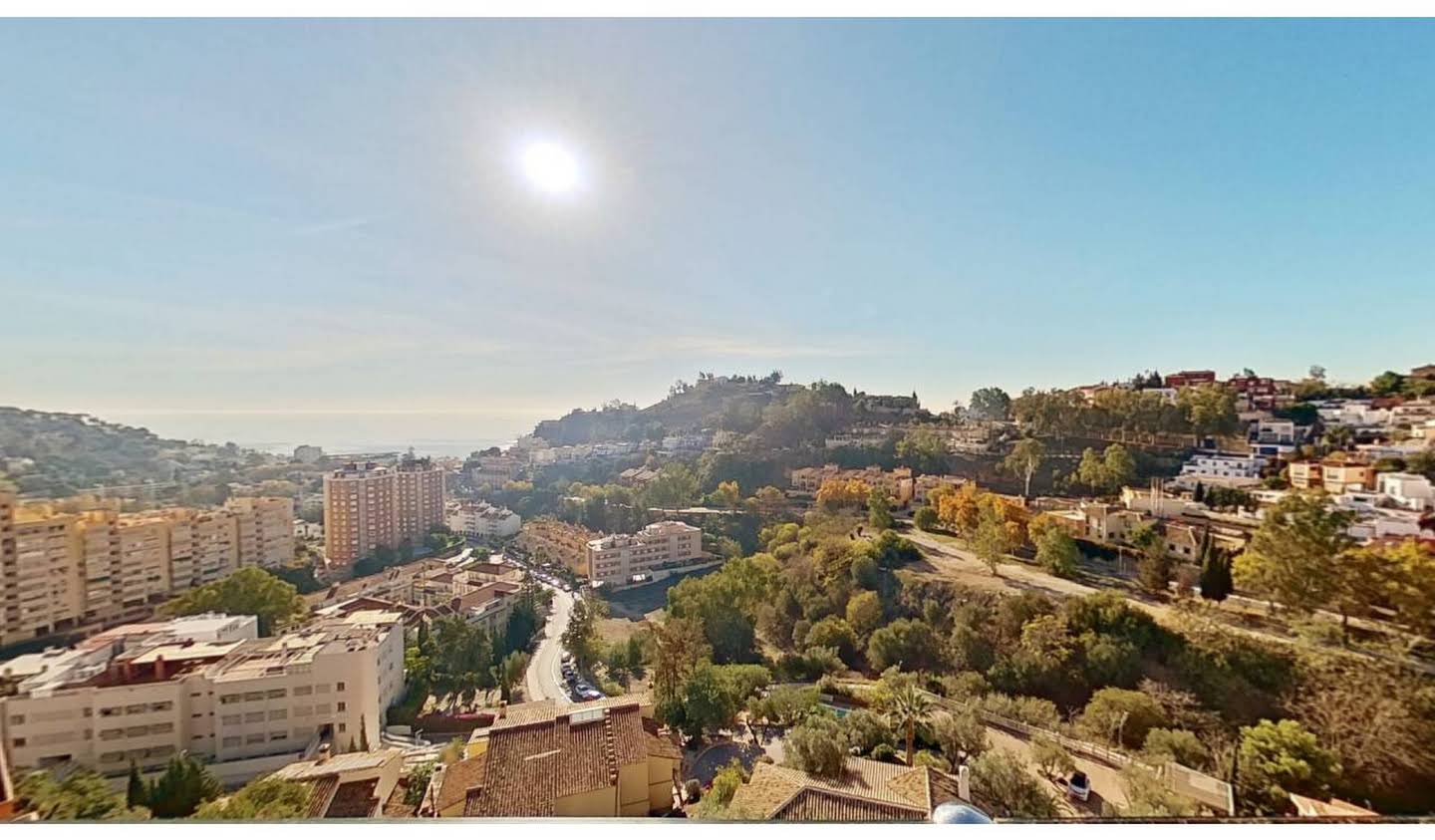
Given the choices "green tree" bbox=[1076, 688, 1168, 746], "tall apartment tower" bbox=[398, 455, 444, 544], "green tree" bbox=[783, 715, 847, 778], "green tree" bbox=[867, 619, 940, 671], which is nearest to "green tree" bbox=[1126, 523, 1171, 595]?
"green tree" bbox=[1076, 688, 1168, 746]

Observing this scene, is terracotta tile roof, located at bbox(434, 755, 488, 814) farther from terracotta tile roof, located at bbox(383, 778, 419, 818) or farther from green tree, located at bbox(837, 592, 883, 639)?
green tree, located at bbox(837, 592, 883, 639)

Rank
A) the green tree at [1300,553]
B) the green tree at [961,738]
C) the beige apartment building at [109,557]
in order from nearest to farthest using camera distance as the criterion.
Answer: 1. the green tree at [961,738]
2. the beige apartment building at [109,557]
3. the green tree at [1300,553]

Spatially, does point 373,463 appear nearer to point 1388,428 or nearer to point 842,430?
point 842,430

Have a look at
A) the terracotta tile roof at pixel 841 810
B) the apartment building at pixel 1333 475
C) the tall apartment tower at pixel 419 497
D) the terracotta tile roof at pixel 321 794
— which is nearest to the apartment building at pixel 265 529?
the tall apartment tower at pixel 419 497

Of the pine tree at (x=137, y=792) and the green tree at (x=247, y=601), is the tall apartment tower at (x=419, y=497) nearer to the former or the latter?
the green tree at (x=247, y=601)

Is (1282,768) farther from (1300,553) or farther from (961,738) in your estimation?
(1300,553)

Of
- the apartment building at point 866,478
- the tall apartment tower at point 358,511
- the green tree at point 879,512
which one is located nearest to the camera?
the tall apartment tower at point 358,511

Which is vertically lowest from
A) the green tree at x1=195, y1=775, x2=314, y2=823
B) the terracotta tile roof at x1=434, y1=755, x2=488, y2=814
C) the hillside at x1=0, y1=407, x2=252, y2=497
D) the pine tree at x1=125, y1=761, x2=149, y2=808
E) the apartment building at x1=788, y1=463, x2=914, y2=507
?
the terracotta tile roof at x1=434, y1=755, x2=488, y2=814
